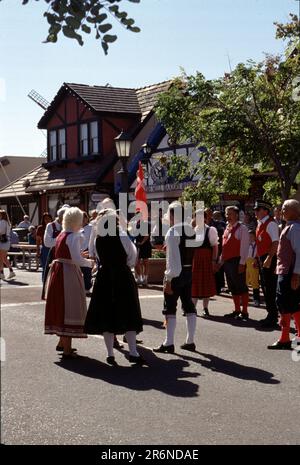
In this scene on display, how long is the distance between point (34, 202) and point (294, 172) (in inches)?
910

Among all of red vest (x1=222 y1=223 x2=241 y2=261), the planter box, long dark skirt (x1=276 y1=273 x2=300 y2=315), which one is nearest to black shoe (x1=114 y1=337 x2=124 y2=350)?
long dark skirt (x1=276 y1=273 x2=300 y2=315)

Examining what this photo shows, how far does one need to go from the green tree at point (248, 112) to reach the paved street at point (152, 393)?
20.1 ft

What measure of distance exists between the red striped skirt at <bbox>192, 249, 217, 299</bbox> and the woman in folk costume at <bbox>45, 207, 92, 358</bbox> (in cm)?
357

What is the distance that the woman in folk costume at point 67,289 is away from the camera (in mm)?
7680

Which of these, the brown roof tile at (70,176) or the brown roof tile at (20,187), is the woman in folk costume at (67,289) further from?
the brown roof tile at (20,187)

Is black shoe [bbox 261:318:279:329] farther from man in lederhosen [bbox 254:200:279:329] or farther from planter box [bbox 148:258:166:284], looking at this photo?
planter box [bbox 148:258:166:284]

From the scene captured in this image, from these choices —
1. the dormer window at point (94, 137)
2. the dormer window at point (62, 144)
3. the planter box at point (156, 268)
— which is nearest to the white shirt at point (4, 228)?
the planter box at point (156, 268)

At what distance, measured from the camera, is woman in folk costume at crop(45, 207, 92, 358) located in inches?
302

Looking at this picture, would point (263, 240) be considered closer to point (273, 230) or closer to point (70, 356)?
point (273, 230)

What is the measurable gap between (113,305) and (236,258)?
4.08 m

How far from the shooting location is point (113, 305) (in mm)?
7602

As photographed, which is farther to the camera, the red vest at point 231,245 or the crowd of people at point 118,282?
the red vest at point 231,245
